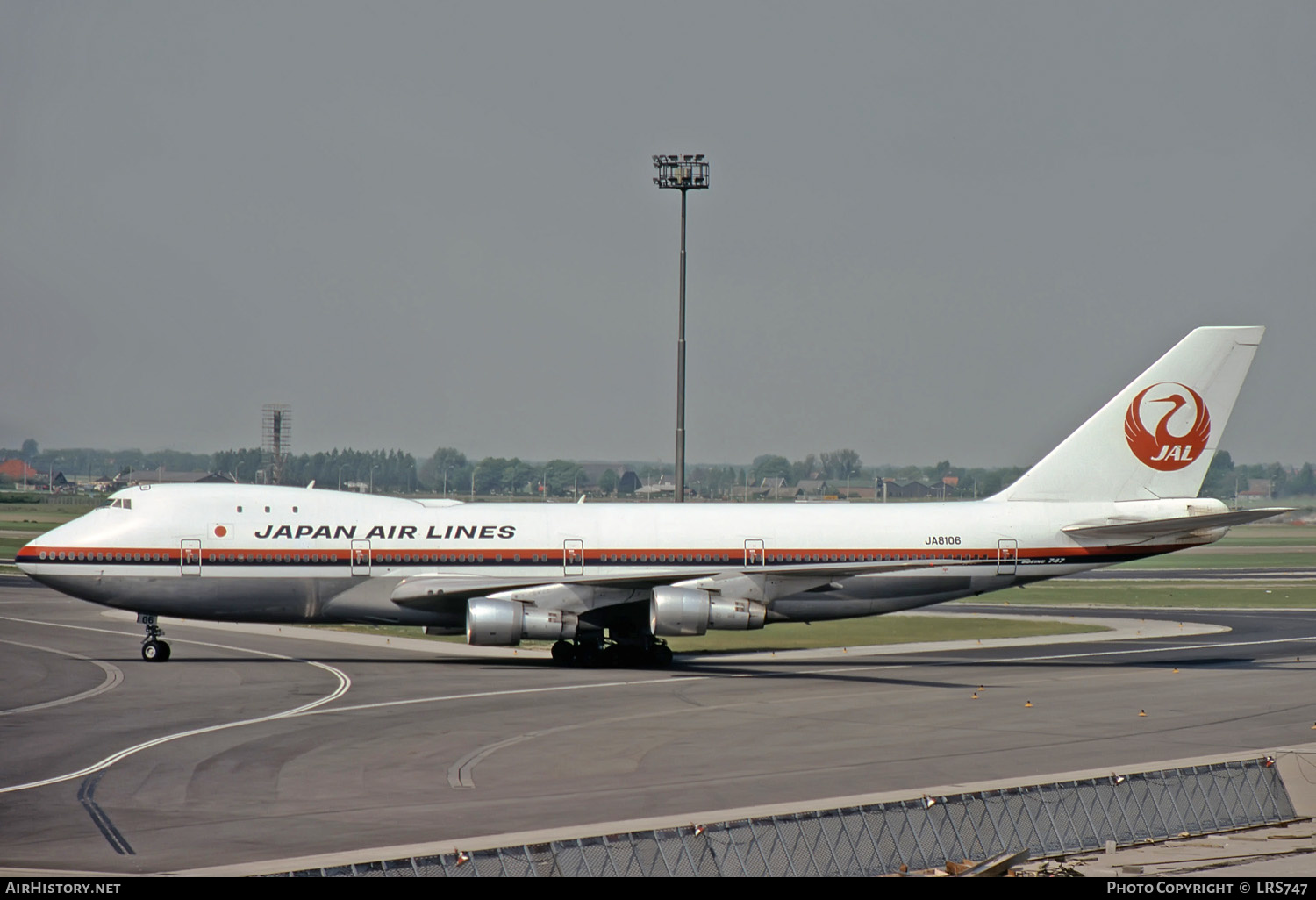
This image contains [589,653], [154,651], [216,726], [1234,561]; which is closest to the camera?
[216,726]

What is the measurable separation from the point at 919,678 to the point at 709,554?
7.05 m

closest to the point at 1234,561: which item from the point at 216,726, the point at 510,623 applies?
the point at 510,623

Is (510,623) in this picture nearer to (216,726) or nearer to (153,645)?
(216,726)

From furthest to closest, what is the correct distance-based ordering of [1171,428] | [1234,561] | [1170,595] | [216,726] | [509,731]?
[1234,561]
[1170,595]
[1171,428]
[216,726]
[509,731]

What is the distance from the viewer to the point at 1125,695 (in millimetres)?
33281

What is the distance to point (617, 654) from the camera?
40.0m

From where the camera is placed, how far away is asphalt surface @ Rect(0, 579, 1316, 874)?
1922cm

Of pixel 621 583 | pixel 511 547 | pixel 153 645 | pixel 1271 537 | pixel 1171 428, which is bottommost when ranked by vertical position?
pixel 153 645

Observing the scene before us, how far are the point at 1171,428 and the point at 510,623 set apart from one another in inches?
815

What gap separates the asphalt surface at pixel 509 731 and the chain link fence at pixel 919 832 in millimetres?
3436

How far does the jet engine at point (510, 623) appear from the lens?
121 feet
